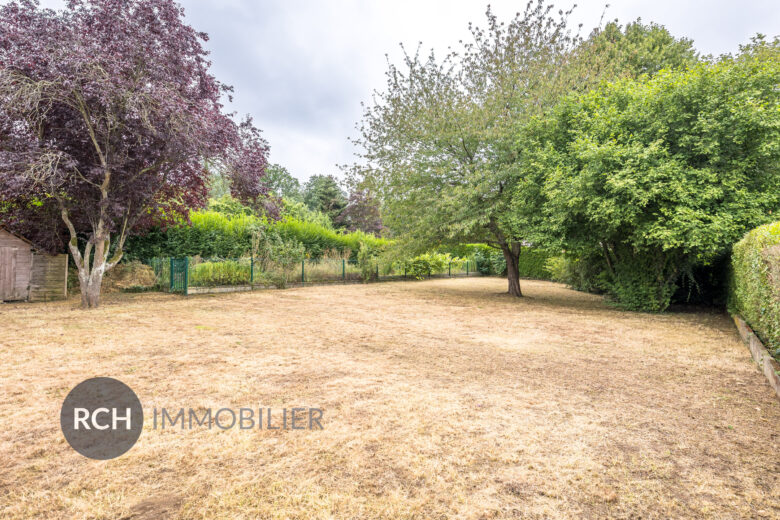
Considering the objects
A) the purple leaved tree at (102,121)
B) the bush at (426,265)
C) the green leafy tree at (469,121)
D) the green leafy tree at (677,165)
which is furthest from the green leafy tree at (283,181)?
the green leafy tree at (677,165)

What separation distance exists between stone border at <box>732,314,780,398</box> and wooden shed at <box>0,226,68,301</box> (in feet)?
48.3

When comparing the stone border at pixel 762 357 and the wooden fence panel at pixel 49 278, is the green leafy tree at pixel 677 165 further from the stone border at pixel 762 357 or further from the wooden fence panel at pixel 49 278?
the wooden fence panel at pixel 49 278

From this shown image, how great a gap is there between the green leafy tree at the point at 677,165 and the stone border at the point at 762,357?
1932mm

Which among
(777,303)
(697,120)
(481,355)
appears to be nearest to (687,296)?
(697,120)

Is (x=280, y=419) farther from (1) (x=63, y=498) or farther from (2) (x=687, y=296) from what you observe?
(2) (x=687, y=296)

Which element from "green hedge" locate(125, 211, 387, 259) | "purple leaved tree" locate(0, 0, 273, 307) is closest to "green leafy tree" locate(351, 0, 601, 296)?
"purple leaved tree" locate(0, 0, 273, 307)

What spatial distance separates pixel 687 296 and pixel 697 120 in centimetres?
514

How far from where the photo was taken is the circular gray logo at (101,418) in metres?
2.48

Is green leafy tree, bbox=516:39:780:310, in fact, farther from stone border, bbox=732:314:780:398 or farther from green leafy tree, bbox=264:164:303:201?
green leafy tree, bbox=264:164:303:201

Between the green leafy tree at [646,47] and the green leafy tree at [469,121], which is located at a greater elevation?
the green leafy tree at [646,47]

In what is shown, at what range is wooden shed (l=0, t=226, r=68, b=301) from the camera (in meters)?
9.45

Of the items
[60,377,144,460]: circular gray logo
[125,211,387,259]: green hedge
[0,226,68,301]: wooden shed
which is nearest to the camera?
[60,377,144,460]: circular gray logo

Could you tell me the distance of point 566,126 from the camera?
10.1 m

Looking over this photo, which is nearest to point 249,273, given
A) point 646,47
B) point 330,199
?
point 646,47
